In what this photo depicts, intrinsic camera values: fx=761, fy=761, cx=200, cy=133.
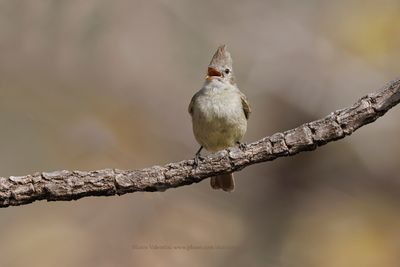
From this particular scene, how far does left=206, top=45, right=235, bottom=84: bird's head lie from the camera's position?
559 cm

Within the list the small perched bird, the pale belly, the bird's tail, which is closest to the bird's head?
the small perched bird

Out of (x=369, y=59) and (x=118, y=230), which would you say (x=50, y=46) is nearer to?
(x=118, y=230)

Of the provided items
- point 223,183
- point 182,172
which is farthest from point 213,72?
point 182,172

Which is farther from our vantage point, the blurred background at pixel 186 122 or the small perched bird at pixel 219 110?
the blurred background at pixel 186 122

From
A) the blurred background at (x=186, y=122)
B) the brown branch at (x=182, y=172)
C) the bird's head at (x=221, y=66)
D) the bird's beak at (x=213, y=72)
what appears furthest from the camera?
the blurred background at (x=186, y=122)

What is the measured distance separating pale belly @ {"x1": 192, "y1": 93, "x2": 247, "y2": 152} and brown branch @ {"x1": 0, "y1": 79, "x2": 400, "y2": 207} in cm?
194

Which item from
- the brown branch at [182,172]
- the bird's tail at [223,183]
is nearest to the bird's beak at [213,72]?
the bird's tail at [223,183]

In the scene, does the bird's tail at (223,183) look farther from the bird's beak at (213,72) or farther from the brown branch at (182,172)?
the brown branch at (182,172)

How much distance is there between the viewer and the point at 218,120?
5.67m

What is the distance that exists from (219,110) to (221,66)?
33 centimetres

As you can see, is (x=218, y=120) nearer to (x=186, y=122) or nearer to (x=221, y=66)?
(x=221, y=66)

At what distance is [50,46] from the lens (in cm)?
934

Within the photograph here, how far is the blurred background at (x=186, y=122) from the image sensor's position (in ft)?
26.3

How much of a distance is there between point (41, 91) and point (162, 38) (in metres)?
1.71
